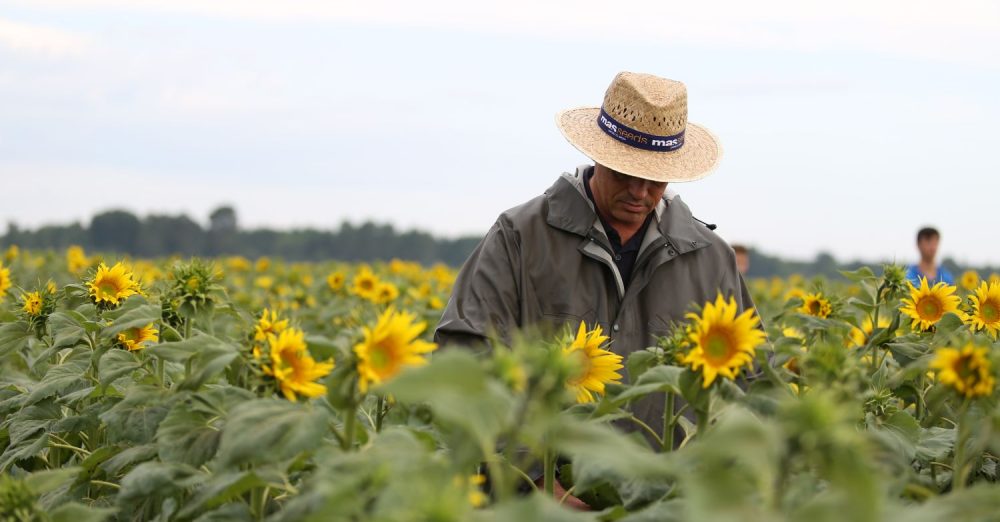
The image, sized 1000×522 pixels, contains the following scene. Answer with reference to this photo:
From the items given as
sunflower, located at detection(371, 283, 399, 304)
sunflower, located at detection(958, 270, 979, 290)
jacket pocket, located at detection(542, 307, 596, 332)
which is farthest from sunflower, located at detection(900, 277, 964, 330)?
sunflower, located at detection(371, 283, 399, 304)

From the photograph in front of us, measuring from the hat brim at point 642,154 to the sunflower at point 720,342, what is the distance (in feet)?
5.04

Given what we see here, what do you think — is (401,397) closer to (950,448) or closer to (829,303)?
(950,448)

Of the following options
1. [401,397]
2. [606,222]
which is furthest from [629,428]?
[401,397]

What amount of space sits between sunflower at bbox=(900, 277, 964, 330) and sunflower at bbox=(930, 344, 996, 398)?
64.9 inches

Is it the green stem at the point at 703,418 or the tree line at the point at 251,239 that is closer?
the green stem at the point at 703,418

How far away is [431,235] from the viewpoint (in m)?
54.4

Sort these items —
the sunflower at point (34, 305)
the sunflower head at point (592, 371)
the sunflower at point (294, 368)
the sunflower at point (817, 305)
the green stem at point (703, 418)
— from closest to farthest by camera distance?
the sunflower at point (294, 368) < the green stem at point (703, 418) < the sunflower head at point (592, 371) < the sunflower at point (34, 305) < the sunflower at point (817, 305)

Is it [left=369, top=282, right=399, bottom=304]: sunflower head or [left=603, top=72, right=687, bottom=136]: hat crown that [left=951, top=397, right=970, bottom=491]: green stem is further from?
[left=369, top=282, right=399, bottom=304]: sunflower head

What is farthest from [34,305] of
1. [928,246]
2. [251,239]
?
[251,239]

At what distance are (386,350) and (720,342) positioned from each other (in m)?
0.71

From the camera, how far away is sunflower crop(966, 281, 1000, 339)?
361 cm

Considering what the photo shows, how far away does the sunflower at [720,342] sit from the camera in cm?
238

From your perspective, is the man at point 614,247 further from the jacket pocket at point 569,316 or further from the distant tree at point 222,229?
the distant tree at point 222,229

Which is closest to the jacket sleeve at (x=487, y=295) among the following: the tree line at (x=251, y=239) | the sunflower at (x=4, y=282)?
the sunflower at (x=4, y=282)
